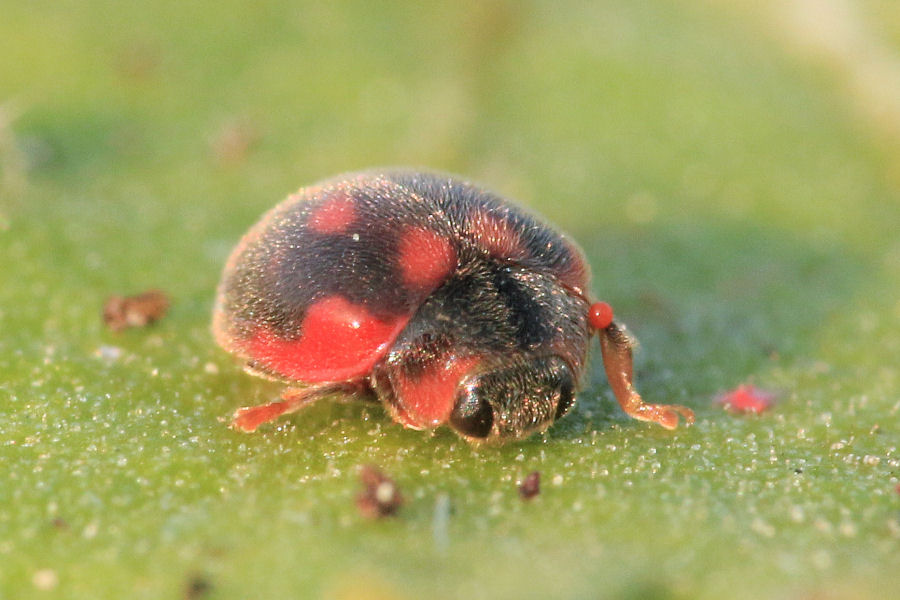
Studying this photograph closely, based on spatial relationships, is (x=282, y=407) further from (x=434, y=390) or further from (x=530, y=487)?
(x=530, y=487)

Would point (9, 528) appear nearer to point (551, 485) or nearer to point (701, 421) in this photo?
point (551, 485)

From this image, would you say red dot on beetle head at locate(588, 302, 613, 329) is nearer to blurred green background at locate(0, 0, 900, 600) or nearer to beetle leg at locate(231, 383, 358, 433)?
blurred green background at locate(0, 0, 900, 600)

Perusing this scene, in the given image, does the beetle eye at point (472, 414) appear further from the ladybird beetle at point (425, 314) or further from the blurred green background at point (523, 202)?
the blurred green background at point (523, 202)

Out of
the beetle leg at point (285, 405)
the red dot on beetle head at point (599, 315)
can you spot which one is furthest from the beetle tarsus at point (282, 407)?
the red dot on beetle head at point (599, 315)

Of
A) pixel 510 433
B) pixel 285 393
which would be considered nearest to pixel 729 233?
pixel 510 433

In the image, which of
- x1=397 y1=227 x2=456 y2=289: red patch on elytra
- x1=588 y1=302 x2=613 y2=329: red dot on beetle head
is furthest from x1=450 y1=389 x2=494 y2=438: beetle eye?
x1=588 y1=302 x2=613 y2=329: red dot on beetle head

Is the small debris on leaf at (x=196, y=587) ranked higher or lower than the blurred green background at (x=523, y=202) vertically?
lower

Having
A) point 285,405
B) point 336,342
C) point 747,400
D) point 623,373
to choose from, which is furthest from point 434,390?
point 747,400
